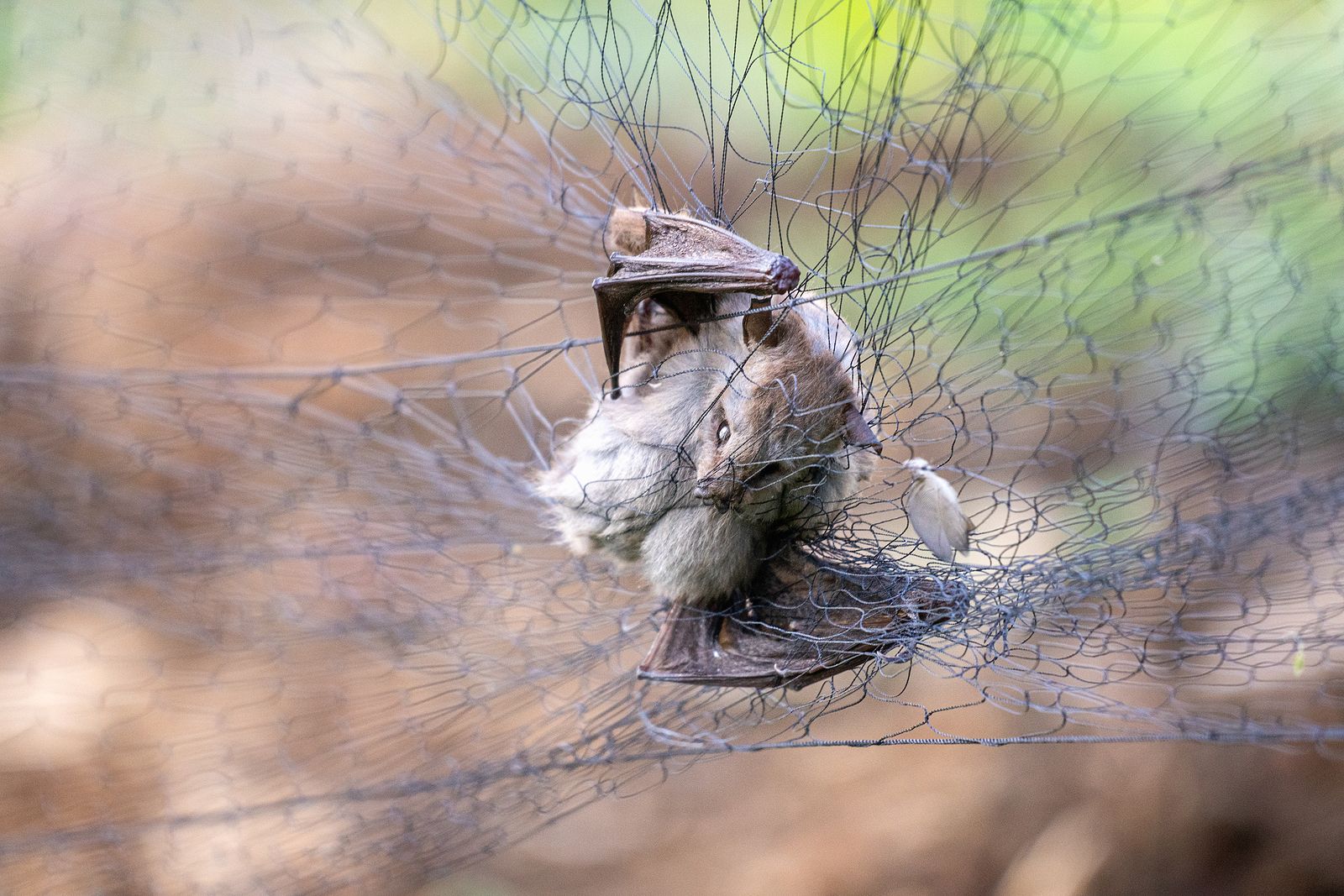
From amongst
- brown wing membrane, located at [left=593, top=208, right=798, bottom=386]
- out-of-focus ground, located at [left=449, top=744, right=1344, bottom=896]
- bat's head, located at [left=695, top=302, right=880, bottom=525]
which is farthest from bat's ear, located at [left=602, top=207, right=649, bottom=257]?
out-of-focus ground, located at [left=449, top=744, right=1344, bottom=896]

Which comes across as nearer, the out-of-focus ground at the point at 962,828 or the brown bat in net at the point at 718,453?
the brown bat in net at the point at 718,453

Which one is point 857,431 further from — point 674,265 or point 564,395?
point 564,395

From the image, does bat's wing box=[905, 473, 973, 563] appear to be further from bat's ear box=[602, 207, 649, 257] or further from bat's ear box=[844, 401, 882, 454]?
bat's ear box=[602, 207, 649, 257]

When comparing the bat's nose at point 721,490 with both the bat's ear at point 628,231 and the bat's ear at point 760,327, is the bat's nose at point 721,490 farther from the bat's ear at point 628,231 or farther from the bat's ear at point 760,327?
the bat's ear at point 628,231

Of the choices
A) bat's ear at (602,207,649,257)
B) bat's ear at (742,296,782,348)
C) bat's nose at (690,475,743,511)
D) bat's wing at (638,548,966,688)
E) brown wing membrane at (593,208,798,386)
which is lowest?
bat's wing at (638,548,966,688)

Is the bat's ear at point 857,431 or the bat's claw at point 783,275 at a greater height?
the bat's claw at point 783,275

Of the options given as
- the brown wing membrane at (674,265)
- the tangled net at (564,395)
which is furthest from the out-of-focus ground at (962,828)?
the brown wing membrane at (674,265)
